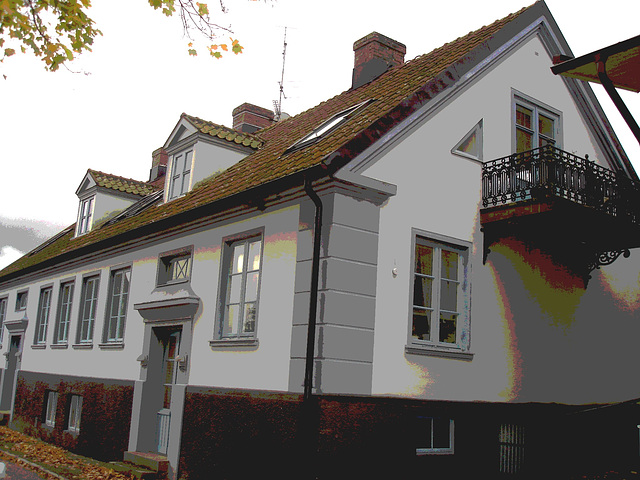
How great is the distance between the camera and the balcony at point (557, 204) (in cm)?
966

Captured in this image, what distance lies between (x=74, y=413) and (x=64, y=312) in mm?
2820

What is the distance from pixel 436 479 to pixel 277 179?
4.77m

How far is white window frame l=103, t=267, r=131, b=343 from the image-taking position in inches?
551

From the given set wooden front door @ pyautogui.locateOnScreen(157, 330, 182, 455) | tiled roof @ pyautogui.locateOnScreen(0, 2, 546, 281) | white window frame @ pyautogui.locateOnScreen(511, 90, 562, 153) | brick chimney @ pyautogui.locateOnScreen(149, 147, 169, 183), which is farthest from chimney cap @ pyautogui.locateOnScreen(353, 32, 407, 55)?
brick chimney @ pyautogui.locateOnScreen(149, 147, 169, 183)

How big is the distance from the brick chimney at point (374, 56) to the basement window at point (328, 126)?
2888mm

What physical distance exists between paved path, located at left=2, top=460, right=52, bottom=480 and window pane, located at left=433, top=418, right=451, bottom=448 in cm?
700

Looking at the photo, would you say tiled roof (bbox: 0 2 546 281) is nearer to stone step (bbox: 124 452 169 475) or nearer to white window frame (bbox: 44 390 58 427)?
white window frame (bbox: 44 390 58 427)

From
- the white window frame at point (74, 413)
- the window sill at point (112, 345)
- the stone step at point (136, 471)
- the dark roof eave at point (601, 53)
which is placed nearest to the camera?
the dark roof eave at point (601, 53)

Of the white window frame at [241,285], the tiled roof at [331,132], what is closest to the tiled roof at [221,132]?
the tiled roof at [331,132]

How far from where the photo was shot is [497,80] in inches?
439

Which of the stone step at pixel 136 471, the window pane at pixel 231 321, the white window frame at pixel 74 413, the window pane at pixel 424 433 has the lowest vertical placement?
the stone step at pixel 136 471

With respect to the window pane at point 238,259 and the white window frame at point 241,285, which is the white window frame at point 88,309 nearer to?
the white window frame at point 241,285

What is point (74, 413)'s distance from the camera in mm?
15523

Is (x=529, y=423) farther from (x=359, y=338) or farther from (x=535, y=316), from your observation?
(x=359, y=338)
